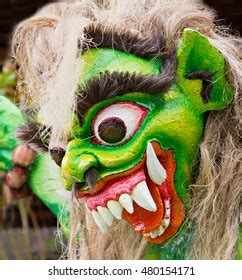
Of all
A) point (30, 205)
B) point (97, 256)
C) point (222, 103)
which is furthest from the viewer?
point (30, 205)

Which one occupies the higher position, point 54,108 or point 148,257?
point 54,108

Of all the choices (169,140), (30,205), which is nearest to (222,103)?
(169,140)

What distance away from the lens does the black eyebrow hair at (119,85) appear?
0.71 meters

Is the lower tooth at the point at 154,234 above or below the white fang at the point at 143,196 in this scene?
below

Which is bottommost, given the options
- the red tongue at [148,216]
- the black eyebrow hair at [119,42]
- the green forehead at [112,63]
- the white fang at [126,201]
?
the red tongue at [148,216]

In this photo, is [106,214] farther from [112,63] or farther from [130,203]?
[112,63]

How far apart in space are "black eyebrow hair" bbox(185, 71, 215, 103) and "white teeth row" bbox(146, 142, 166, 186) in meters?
0.07

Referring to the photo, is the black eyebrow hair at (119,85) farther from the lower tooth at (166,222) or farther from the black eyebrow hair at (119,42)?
the lower tooth at (166,222)

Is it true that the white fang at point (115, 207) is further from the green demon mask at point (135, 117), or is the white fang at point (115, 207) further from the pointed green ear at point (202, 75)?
the pointed green ear at point (202, 75)

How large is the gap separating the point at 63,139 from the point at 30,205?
1.74ft

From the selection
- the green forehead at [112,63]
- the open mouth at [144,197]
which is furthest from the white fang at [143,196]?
the green forehead at [112,63]
